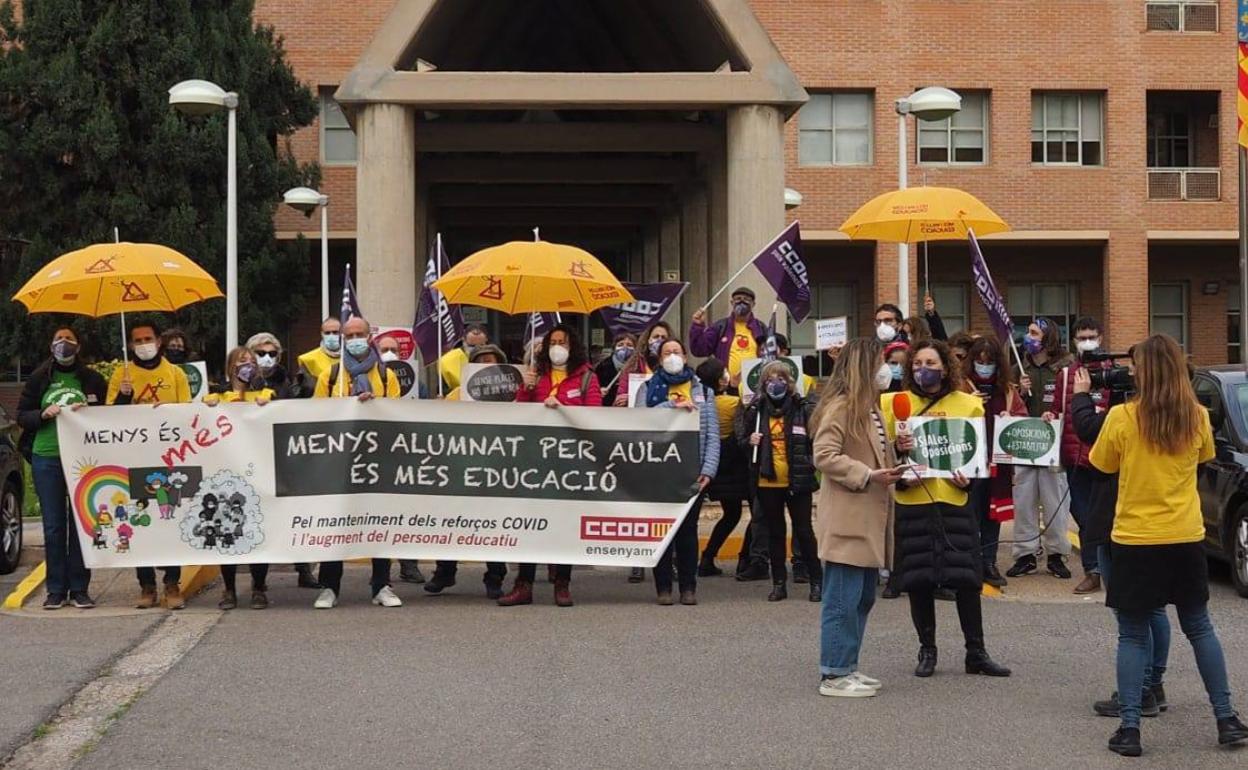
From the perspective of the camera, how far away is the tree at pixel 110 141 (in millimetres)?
23422

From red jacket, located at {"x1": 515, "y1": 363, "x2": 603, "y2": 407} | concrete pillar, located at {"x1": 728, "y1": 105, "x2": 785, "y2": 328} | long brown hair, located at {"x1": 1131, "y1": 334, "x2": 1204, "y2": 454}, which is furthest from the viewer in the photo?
concrete pillar, located at {"x1": 728, "y1": 105, "x2": 785, "y2": 328}

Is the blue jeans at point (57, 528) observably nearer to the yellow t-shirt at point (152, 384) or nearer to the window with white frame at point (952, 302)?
the yellow t-shirt at point (152, 384)

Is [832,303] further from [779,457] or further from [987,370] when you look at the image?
[779,457]

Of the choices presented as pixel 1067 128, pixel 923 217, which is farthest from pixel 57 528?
pixel 1067 128

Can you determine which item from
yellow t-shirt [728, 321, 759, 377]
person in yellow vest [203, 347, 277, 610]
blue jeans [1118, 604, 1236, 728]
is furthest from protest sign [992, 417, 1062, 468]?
person in yellow vest [203, 347, 277, 610]

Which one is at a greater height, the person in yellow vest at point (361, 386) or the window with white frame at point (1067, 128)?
the window with white frame at point (1067, 128)

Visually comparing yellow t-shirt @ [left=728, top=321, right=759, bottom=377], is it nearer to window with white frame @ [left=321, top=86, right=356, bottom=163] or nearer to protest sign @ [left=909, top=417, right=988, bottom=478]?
protest sign @ [left=909, top=417, right=988, bottom=478]

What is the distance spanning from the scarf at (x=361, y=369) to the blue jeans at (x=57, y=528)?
2114 millimetres

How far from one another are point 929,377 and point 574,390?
3472 millimetres

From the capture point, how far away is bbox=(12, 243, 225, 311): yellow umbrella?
1081 centimetres

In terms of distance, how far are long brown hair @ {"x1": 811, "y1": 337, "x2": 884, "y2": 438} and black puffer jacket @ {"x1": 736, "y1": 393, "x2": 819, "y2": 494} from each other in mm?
2918

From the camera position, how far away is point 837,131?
1256 inches

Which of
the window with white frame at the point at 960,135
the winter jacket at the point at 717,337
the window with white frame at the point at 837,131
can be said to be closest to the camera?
the winter jacket at the point at 717,337

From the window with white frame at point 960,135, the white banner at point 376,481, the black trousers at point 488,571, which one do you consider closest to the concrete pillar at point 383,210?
the black trousers at point 488,571
